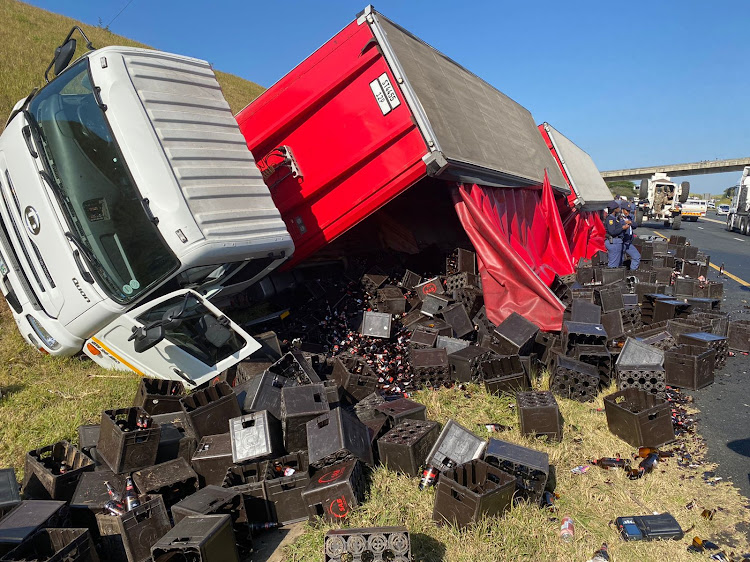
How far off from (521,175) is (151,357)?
790 cm

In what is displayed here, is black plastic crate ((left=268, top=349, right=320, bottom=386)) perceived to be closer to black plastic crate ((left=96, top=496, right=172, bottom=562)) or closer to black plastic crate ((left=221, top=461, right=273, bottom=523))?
black plastic crate ((left=221, top=461, right=273, bottom=523))

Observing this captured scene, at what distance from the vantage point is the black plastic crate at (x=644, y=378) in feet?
19.4

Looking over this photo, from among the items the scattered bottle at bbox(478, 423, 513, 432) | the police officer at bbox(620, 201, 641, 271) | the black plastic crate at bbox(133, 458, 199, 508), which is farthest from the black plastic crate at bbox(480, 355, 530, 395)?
the police officer at bbox(620, 201, 641, 271)

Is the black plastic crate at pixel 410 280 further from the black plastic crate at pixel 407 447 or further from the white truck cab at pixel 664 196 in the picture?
the white truck cab at pixel 664 196

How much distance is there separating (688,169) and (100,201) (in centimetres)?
7516

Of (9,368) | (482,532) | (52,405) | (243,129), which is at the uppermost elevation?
(243,129)

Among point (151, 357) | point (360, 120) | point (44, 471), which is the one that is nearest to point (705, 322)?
point (360, 120)

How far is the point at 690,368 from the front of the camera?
6.58 meters

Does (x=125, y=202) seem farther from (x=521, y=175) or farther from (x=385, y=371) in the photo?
(x=521, y=175)

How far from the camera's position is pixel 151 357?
5.23 m

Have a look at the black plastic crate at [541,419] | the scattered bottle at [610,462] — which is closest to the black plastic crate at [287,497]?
the black plastic crate at [541,419]

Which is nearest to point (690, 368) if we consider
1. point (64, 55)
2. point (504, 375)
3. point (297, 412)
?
point (504, 375)

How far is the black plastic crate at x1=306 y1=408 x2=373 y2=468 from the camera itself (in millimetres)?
4129

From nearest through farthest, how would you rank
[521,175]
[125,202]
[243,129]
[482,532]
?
[482,532]
[125,202]
[243,129]
[521,175]
